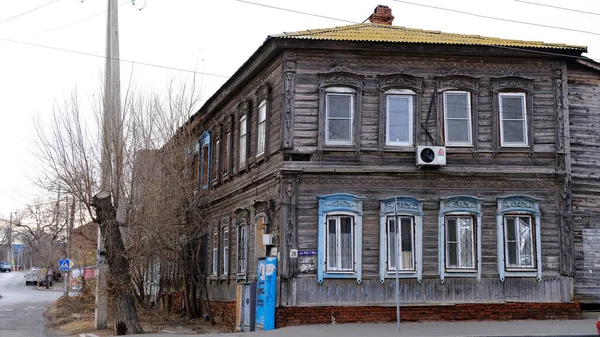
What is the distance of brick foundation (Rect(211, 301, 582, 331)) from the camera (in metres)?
20.2

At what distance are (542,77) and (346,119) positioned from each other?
6140 millimetres

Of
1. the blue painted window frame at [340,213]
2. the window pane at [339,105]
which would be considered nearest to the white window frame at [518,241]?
the blue painted window frame at [340,213]

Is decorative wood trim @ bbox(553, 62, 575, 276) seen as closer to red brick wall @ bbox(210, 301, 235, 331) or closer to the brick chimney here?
the brick chimney

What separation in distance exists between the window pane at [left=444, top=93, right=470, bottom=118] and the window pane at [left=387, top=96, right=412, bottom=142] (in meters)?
1.19

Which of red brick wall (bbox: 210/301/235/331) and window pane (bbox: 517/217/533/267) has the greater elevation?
window pane (bbox: 517/217/533/267)

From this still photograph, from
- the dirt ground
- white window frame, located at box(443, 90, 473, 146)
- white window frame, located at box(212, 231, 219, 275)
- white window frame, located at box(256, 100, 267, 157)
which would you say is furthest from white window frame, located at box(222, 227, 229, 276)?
white window frame, located at box(443, 90, 473, 146)

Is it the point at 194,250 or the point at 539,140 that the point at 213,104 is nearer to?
the point at 194,250

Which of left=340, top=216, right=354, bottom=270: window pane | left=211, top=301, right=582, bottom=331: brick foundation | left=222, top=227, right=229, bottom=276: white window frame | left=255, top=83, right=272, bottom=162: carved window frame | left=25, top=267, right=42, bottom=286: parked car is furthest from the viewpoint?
left=25, top=267, right=42, bottom=286: parked car

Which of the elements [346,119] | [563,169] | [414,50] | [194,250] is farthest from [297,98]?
[194,250]

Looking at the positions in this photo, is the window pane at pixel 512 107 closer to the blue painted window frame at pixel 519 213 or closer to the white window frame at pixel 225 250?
the blue painted window frame at pixel 519 213

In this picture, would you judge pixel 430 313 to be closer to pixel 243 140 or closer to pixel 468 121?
pixel 468 121

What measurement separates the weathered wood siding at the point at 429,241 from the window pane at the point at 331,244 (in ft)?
1.30

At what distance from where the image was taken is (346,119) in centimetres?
2130

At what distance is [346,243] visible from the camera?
20.8 m
